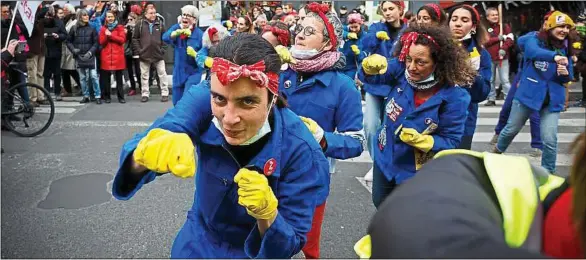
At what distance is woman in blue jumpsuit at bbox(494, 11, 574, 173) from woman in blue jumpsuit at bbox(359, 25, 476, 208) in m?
2.60

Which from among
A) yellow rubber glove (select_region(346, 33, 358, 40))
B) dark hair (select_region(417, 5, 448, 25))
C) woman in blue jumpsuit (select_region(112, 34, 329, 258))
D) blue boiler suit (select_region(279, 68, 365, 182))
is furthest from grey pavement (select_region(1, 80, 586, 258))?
yellow rubber glove (select_region(346, 33, 358, 40))

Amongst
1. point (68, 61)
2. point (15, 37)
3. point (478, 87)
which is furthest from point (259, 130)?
point (68, 61)

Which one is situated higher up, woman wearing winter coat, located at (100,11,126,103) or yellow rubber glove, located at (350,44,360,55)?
yellow rubber glove, located at (350,44,360,55)

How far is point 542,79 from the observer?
591 centimetres

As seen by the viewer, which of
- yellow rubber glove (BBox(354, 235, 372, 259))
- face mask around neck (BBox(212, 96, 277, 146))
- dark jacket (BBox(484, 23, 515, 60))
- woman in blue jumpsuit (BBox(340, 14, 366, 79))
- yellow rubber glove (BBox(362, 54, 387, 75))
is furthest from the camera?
dark jacket (BBox(484, 23, 515, 60))

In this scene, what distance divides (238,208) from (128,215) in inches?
121

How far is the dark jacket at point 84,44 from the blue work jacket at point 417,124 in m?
8.36

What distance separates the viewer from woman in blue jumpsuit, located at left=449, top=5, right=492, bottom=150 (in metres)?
4.57

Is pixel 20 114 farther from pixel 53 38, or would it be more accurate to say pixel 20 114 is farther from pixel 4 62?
pixel 53 38

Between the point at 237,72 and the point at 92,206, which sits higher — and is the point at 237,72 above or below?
above

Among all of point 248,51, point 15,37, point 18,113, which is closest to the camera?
point 248,51

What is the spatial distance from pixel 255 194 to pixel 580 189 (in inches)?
48.6

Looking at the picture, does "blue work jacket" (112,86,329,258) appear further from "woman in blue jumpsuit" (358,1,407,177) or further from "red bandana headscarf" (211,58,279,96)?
"woman in blue jumpsuit" (358,1,407,177)

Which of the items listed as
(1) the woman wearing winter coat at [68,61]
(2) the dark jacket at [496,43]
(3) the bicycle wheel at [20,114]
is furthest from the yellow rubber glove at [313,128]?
(1) the woman wearing winter coat at [68,61]
